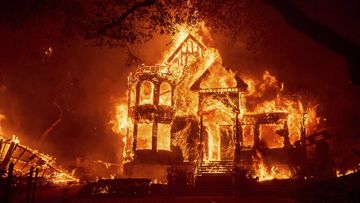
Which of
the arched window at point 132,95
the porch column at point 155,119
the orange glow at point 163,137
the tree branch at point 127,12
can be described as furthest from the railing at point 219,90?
the tree branch at point 127,12

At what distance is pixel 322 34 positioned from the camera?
10.3 metres

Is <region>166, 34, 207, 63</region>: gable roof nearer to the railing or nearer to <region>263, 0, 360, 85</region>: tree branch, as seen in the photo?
the railing

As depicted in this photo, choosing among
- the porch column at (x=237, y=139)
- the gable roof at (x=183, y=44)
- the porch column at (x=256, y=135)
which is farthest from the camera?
the gable roof at (x=183, y=44)

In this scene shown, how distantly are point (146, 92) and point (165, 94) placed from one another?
1764 millimetres

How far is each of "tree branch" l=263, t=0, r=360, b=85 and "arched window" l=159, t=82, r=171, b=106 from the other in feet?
66.9

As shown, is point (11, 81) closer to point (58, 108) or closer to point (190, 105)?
point (58, 108)

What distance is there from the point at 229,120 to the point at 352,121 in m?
13.6

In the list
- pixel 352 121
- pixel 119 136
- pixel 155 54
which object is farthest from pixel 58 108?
pixel 352 121

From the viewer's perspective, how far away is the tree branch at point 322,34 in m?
10.2

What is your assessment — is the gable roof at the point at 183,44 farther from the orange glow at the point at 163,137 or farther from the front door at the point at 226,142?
the front door at the point at 226,142

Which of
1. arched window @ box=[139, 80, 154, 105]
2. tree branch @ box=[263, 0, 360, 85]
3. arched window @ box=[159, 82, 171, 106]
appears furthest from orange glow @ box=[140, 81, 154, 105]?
tree branch @ box=[263, 0, 360, 85]

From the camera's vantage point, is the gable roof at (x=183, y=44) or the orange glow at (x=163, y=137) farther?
the gable roof at (x=183, y=44)

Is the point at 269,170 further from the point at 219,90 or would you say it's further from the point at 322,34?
the point at 322,34

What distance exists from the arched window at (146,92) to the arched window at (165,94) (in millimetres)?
854
